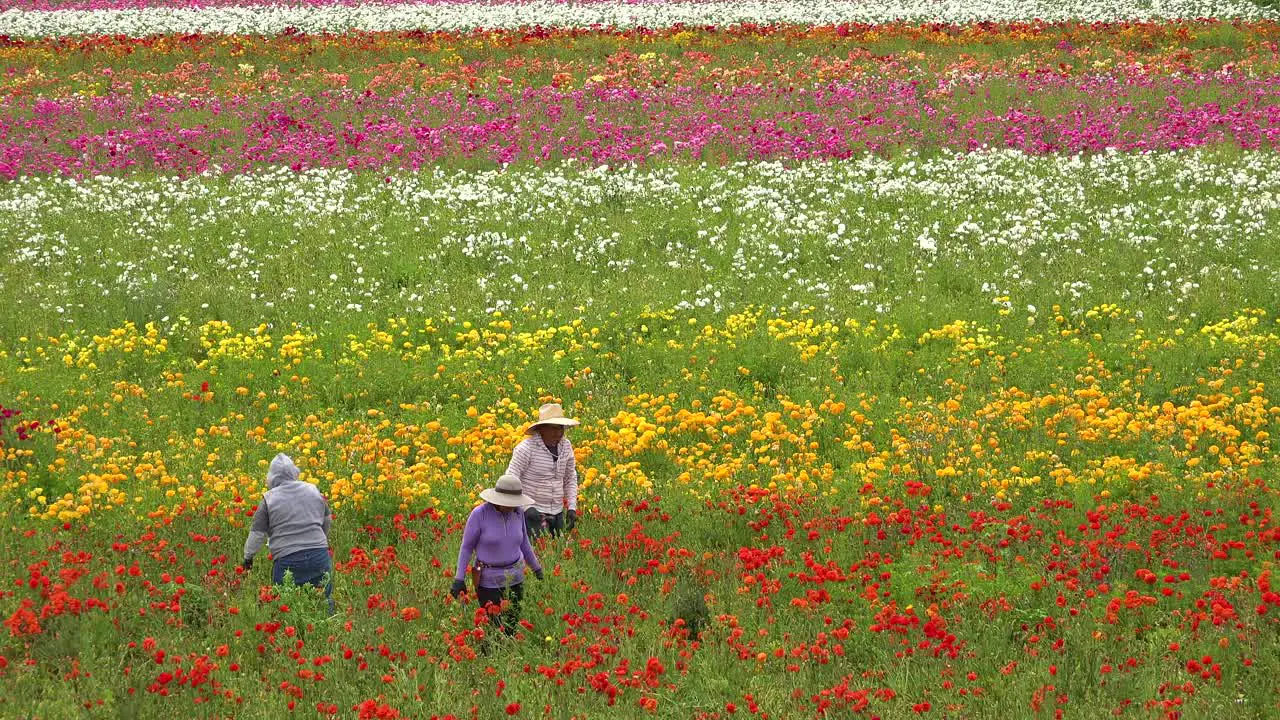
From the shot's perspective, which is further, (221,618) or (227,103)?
(227,103)

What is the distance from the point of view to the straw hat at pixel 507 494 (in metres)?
8.31

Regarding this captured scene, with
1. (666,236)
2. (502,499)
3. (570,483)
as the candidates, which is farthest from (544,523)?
(666,236)

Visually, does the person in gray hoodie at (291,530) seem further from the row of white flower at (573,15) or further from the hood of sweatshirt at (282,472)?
the row of white flower at (573,15)

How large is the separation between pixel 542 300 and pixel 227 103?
1315 centimetres

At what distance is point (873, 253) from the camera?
713 inches

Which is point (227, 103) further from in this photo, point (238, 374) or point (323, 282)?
point (238, 374)

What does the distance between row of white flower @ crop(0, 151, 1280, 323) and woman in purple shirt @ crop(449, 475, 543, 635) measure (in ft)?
27.0

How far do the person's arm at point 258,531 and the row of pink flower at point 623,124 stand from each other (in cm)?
1458

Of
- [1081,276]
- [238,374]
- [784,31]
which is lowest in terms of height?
[238,374]

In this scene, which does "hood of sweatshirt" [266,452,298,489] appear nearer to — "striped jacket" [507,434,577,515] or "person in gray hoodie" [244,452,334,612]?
"person in gray hoodie" [244,452,334,612]

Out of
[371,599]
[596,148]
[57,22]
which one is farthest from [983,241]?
[57,22]

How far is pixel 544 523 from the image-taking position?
10.0m

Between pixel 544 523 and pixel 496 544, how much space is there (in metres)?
1.61

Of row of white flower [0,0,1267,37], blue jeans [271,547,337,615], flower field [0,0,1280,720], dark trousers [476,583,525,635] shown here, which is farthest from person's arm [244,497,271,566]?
row of white flower [0,0,1267,37]
